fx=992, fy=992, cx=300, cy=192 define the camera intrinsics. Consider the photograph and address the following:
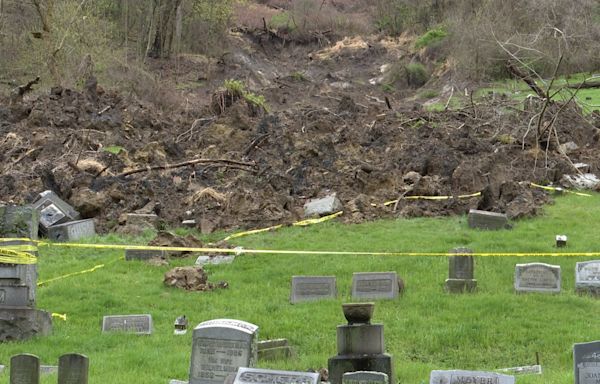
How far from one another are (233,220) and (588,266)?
9.14 m

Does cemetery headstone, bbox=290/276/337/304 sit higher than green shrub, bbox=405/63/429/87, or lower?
lower

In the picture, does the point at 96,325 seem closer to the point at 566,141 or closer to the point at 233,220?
the point at 233,220

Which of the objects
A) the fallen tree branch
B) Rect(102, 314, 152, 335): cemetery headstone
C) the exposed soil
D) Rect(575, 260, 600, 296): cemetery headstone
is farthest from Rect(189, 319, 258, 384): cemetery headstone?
the fallen tree branch

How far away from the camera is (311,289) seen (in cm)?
1487

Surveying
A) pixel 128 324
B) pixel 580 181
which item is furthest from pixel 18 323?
pixel 580 181

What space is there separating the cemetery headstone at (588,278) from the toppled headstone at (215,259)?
633 centimetres

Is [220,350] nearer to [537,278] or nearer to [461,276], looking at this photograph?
[461,276]

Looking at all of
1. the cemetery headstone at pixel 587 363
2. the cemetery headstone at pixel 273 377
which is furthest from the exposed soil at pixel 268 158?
the cemetery headstone at pixel 273 377

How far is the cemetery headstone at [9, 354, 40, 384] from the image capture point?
9.26 meters

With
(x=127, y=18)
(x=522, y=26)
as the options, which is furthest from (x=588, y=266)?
(x=127, y=18)

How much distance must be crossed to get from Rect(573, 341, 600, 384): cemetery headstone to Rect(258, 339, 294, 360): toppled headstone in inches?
149

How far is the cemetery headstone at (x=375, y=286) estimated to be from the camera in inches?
573

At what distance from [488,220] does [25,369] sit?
1205cm

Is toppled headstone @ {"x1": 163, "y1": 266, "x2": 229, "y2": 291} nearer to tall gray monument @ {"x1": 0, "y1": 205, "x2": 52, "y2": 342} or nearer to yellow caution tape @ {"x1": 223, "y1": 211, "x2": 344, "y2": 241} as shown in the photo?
Answer: tall gray monument @ {"x1": 0, "y1": 205, "x2": 52, "y2": 342}
